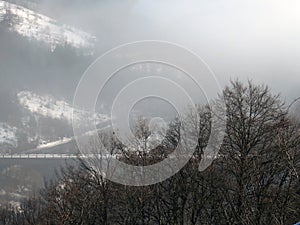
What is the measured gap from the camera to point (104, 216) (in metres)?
39.2

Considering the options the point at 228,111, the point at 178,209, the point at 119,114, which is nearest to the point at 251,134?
the point at 228,111

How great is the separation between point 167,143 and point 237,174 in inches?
455

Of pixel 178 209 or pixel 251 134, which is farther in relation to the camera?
pixel 178 209

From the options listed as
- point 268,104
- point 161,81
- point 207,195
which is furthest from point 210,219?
point 161,81

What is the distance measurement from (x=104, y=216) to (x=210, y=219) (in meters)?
10.1

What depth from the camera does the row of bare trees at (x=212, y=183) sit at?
84.4 feet

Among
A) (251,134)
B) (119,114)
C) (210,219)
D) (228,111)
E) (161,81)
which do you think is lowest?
(210,219)

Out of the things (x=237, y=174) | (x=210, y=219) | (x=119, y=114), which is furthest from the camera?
(x=119, y=114)

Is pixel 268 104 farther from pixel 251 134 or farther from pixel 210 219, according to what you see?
pixel 210 219

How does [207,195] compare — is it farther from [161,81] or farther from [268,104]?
[161,81]

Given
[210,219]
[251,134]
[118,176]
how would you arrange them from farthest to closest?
1. [118,176]
2. [210,219]
3. [251,134]

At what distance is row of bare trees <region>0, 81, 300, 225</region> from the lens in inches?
1013

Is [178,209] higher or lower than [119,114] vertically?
lower

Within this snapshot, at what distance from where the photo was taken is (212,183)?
32.6 metres
